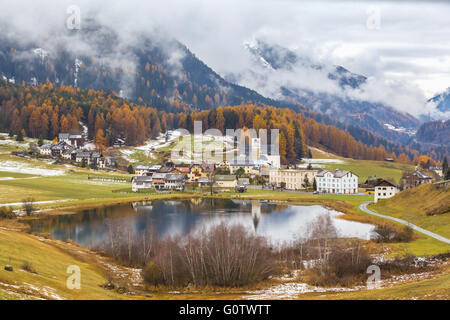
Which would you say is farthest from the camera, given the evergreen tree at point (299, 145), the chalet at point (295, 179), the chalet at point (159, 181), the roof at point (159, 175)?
the evergreen tree at point (299, 145)

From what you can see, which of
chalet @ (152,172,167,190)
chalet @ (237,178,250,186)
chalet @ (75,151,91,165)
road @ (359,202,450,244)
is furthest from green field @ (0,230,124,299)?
chalet @ (75,151,91,165)

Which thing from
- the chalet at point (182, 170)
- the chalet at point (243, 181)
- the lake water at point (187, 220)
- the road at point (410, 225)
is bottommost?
the lake water at point (187, 220)

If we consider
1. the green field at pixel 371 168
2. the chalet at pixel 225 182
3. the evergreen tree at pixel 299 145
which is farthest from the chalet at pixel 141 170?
the evergreen tree at pixel 299 145

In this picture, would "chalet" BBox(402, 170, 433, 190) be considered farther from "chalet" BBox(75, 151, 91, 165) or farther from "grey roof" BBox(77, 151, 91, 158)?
"grey roof" BBox(77, 151, 91, 158)

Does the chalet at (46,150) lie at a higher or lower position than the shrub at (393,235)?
higher

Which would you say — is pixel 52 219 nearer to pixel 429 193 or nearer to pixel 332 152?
pixel 429 193

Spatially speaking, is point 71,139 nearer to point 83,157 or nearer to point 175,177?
point 83,157

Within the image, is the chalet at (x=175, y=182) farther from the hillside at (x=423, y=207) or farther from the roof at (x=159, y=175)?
the hillside at (x=423, y=207)
